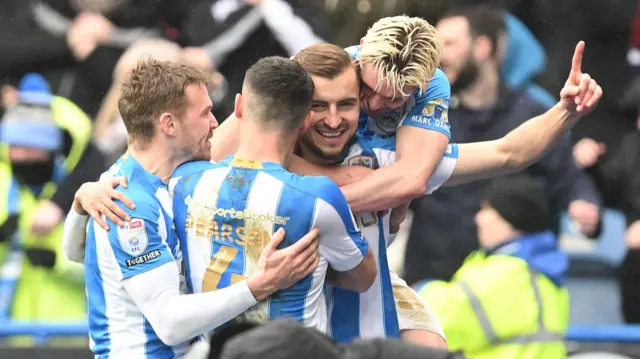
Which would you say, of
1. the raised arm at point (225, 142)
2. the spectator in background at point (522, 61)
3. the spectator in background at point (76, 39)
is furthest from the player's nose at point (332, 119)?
the spectator in background at point (76, 39)

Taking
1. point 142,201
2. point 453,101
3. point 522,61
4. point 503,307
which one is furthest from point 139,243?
point 522,61

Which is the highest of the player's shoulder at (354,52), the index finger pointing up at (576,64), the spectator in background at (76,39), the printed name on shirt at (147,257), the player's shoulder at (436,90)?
the spectator in background at (76,39)

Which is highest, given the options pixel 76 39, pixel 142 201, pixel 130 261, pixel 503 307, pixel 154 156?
pixel 76 39

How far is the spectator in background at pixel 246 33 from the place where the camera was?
20.4 ft

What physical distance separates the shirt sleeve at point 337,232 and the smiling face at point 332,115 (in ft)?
1.14

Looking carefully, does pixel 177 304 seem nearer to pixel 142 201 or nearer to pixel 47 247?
pixel 142 201

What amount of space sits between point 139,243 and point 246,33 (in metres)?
2.99

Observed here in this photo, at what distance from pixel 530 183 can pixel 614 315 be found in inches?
39.0

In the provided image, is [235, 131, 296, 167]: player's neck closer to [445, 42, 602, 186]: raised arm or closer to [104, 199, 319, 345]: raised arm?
[104, 199, 319, 345]: raised arm

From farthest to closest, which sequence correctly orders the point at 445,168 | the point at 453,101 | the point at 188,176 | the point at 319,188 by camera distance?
the point at 453,101, the point at 445,168, the point at 188,176, the point at 319,188

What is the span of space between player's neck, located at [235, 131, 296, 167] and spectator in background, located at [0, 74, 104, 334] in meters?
2.92

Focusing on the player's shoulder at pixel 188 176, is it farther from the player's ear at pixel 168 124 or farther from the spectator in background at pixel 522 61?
the spectator in background at pixel 522 61

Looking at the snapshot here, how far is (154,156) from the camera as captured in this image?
11.9ft

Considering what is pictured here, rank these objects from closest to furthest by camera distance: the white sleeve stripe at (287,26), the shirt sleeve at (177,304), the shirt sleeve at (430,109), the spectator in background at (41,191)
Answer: the shirt sleeve at (177,304) < the shirt sleeve at (430,109) < the white sleeve stripe at (287,26) < the spectator in background at (41,191)
